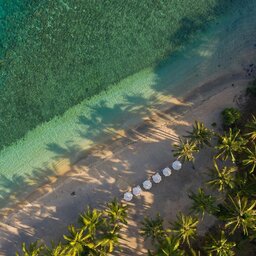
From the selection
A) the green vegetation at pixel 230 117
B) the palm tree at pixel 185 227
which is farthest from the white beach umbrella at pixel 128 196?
the green vegetation at pixel 230 117

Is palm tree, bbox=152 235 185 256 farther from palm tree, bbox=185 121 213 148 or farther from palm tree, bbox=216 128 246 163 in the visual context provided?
palm tree, bbox=185 121 213 148

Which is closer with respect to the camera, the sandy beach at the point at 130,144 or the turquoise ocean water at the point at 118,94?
the sandy beach at the point at 130,144

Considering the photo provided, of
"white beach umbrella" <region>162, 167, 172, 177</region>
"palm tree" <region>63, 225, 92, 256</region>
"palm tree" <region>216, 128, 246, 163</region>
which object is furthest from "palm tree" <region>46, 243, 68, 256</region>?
"palm tree" <region>216, 128, 246, 163</region>

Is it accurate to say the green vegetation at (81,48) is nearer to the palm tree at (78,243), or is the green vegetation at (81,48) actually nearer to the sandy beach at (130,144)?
the sandy beach at (130,144)

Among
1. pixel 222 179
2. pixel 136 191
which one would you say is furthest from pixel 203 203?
pixel 136 191

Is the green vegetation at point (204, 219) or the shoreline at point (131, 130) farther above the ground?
the shoreline at point (131, 130)

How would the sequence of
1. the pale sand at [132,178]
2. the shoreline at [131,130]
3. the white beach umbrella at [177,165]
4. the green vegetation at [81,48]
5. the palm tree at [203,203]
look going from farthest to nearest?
the green vegetation at [81,48] → the shoreline at [131,130] → the pale sand at [132,178] → the white beach umbrella at [177,165] → the palm tree at [203,203]

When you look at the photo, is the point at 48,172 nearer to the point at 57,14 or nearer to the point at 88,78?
the point at 88,78
